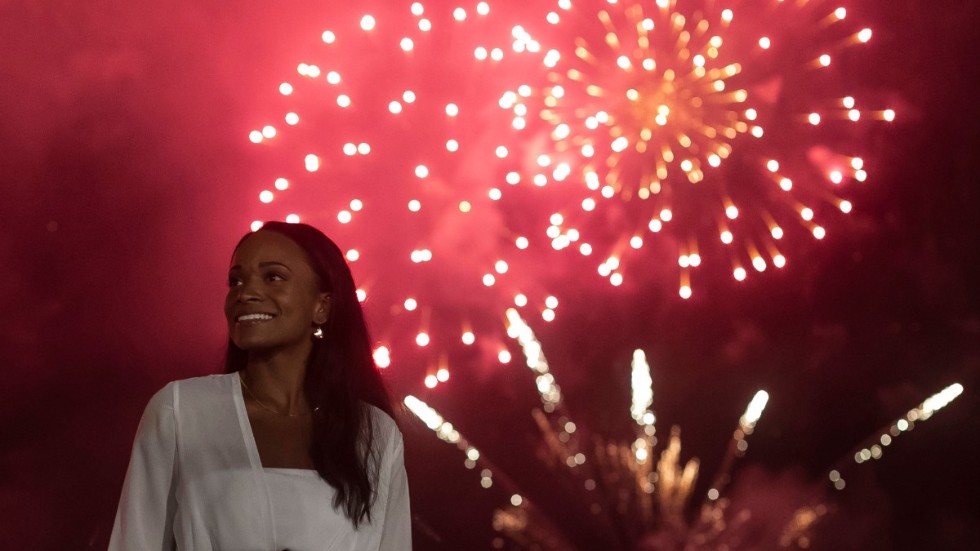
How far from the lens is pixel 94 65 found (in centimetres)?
468

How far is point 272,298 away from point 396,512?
1.78 ft

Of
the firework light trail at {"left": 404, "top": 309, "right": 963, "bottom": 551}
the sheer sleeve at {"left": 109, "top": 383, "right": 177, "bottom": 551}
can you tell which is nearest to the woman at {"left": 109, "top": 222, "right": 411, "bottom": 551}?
the sheer sleeve at {"left": 109, "top": 383, "right": 177, "bottom": 551}

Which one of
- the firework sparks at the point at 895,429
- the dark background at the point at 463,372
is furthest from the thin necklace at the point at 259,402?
the firework sparks at the point at 895,429

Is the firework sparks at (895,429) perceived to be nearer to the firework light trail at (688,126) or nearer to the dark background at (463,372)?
the dark background at (463,372)

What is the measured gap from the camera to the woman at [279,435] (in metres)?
2.22

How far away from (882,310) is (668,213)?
1.10 meters

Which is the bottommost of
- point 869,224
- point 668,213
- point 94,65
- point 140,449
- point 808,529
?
point 808,529

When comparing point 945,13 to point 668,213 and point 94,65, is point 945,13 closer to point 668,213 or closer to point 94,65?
point 668,213

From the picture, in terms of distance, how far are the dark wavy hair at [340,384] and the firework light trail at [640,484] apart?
7.69 ft

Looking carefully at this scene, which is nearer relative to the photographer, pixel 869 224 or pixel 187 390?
pixel 187 390

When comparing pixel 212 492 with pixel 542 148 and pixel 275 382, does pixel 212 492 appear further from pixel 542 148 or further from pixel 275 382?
pixel 542 148

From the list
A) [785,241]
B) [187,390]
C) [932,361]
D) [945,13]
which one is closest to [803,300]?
[785,241]

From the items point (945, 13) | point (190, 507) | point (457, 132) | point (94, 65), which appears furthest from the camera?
point (945, 13)

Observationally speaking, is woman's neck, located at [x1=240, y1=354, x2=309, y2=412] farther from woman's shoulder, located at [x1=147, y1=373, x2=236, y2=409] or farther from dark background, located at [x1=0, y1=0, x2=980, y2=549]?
dark background, located at [x1=0, y1=0, x2=980, y2=549]
